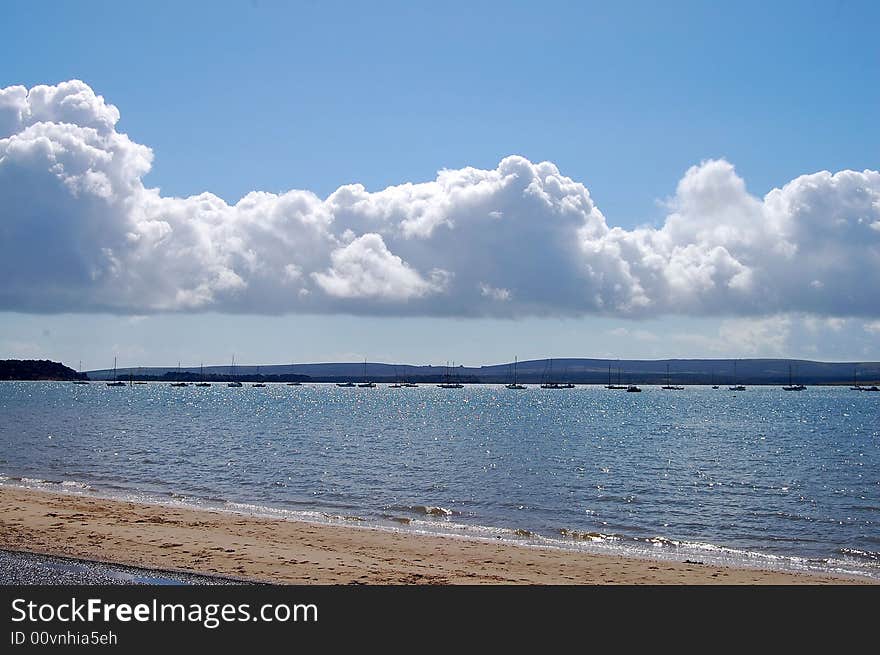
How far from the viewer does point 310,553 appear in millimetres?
22562

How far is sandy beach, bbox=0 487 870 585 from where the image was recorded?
19.5 meters

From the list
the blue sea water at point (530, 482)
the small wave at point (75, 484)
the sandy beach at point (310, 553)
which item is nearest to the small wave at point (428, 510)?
the blue sea water at point (530, 482)

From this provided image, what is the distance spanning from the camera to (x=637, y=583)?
20016mm

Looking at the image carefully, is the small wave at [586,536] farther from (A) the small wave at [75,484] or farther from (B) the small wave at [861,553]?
(A) the small wave at [75,484]

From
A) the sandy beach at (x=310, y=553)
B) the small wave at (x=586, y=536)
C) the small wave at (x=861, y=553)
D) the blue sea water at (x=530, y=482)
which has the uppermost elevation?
the sandy beach at (x=310, y=553)

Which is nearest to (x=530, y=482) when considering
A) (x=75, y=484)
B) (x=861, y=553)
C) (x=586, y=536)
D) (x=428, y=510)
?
(x=428, y=510)

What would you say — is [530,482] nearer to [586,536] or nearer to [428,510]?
[428,510]

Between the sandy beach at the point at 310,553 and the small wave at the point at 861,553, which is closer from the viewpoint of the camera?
the sandy beach at the point at 310,553

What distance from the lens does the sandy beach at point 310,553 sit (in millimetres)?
19545

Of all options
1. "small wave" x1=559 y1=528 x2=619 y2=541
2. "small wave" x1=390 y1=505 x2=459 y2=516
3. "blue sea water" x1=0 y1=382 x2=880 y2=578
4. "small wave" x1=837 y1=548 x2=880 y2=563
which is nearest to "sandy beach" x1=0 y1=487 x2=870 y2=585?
"blue sea water" x1=0 y1=382 x2=880 y2=578
